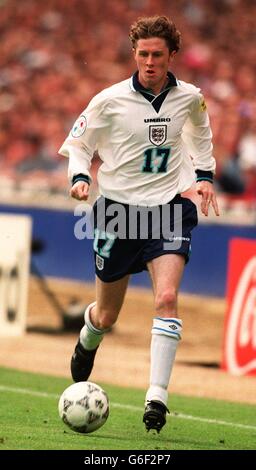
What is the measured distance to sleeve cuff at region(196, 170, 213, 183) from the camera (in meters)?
7.49

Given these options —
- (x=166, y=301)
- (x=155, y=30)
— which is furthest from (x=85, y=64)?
(x=166, y=301)

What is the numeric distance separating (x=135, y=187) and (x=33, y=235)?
33.9ft

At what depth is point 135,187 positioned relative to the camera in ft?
23.7

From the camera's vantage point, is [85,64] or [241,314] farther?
[85,64]

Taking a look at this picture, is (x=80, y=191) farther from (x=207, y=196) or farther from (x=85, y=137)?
(x=207, y=196)

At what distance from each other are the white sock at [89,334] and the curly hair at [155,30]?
178 cm

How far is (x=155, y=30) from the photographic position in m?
7.05

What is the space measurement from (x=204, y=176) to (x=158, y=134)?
493mm

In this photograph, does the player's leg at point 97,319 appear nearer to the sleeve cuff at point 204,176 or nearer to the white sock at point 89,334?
the white sock at point 89,334

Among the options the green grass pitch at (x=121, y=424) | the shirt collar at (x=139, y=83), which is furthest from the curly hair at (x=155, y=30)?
the green grass pitch at (x=121, y=424)

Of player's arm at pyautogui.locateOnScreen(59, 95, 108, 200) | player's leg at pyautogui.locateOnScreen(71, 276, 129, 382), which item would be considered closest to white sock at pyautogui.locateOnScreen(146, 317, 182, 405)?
player's leg at pyautogui.locateOnScreen(71, 276, 129, 382)

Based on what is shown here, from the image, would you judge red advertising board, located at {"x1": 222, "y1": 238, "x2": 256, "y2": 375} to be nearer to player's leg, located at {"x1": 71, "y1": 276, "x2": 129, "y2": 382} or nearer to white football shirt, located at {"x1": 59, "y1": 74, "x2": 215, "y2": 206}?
player's leg, located at {"x1": 71, "y1": 276, "x2": 129, "y2": 382}

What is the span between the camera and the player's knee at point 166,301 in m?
6.80
